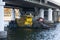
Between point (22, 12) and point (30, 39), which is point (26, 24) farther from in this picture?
point (30, 39)

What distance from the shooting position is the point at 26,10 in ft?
341

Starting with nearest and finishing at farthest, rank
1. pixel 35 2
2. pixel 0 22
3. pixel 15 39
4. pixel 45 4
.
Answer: pixel 0 22 → pixel 15 39 → pixel 35 2 → pixel 45 4

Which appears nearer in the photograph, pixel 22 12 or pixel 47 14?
pixel 22 12

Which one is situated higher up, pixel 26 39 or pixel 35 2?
pixel 35 2

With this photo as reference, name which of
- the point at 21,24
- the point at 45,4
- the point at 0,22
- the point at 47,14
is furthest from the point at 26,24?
the point at 0,22

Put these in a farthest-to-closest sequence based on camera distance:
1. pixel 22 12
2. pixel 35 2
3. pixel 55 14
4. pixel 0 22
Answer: pixel 55 14 → pixel 22 12 → pixel 35 2 → pixel 0 22

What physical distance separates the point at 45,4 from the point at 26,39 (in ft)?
123

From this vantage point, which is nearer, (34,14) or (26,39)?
(26,39)

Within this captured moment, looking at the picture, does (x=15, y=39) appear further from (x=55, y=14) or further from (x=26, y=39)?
(x=55, y=14)

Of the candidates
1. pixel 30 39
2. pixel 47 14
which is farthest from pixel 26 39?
pixel 47 14

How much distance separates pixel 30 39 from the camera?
48750mm

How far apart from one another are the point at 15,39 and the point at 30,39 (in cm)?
237

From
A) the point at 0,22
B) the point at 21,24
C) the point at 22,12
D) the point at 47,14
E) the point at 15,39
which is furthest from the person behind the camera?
the point at 47,14

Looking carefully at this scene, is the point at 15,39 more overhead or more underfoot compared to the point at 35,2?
more underfoot
